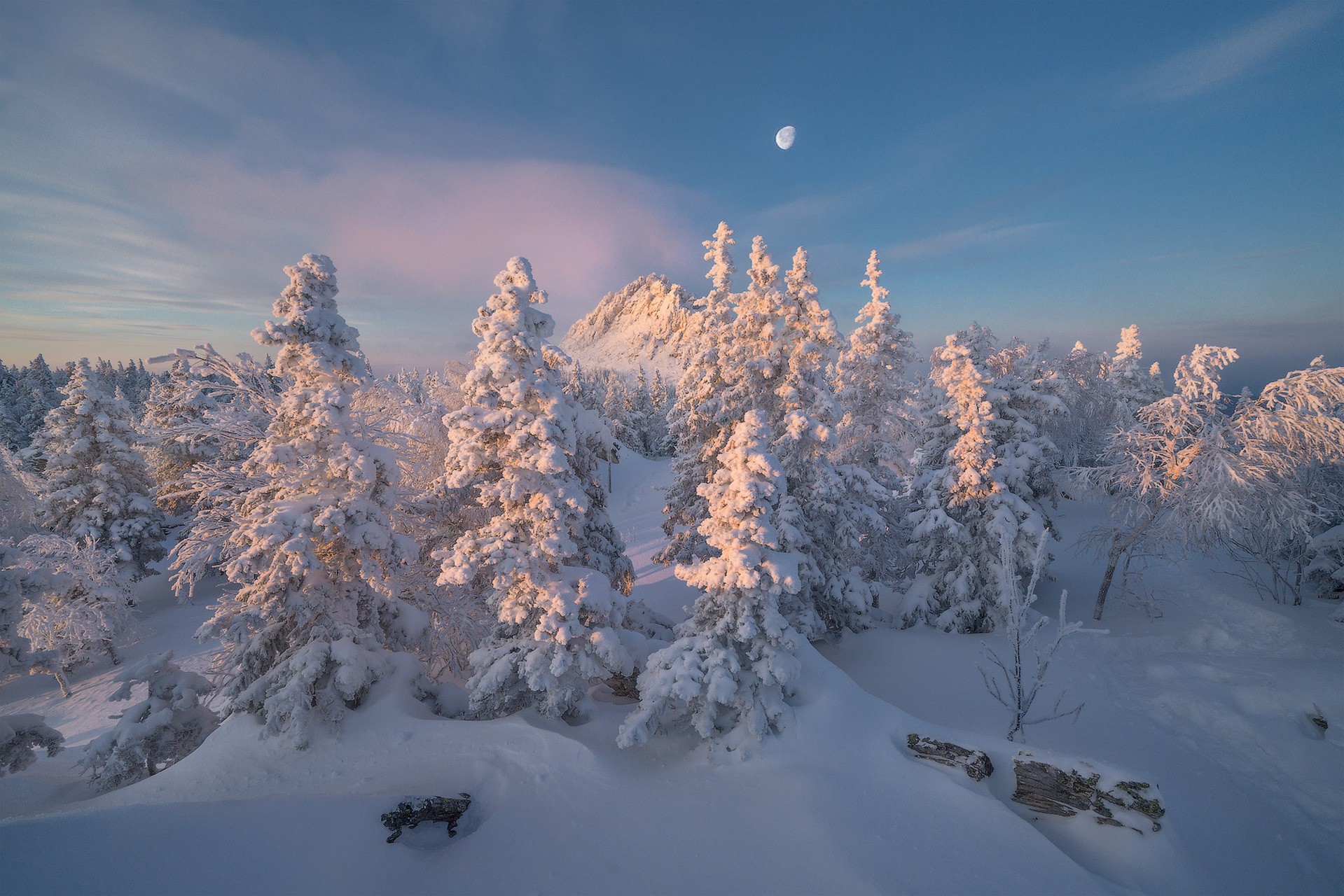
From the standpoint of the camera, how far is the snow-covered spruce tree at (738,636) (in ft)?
28.2

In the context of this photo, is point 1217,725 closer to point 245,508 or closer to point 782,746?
point 782,746

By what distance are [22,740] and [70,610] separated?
9725 mm

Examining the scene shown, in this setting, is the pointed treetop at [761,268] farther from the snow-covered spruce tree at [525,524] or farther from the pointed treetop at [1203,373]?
the pointed treetop at [1203,373]

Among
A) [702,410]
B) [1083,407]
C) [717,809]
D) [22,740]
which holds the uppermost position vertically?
[1083,407]

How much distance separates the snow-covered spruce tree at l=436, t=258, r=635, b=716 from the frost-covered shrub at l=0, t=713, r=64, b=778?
967 centimetres

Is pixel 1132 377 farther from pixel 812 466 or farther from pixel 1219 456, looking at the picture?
pixel 812 466

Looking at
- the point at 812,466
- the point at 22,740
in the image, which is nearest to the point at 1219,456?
the point at 812,466

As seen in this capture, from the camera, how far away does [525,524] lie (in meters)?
10.1

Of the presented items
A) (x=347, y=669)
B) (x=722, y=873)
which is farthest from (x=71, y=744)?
(x=722, y=873)

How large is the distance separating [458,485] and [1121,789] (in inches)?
474

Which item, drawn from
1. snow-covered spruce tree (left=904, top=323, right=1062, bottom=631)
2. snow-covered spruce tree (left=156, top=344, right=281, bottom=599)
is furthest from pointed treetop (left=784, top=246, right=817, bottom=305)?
snow-covered spruce tree (left=156, top=344, right=281, bottom=599)

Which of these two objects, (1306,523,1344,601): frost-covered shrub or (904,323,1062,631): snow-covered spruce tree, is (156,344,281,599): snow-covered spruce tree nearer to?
(904,323,1062,631): snow-covered spruce tree

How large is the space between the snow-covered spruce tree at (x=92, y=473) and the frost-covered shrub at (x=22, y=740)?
14624 mm

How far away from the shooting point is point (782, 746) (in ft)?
28.5
